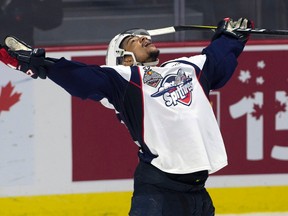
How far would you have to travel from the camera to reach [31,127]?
16.2 ft

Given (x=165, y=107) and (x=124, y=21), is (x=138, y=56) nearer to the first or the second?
(x=165, y=107)

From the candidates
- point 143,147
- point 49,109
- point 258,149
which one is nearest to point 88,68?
point 143,147

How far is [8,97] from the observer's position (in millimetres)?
4871

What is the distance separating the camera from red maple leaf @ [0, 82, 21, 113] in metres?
4.86

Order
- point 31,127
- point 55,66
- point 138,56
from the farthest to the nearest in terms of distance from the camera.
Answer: point 31,127
point 138,56
point 55,66

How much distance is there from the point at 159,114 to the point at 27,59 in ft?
1.60

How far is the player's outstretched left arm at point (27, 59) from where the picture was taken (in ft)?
10.2

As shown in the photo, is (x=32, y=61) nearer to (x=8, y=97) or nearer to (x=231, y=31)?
(x=231, y=31)

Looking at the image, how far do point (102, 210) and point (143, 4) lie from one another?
113 centimetres

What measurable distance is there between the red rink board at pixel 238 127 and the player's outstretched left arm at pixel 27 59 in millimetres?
1809

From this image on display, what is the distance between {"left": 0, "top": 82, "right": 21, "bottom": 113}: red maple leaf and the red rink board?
312 mm

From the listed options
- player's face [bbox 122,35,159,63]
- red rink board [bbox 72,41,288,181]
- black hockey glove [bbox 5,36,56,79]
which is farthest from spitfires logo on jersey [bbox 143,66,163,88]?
red rink board [bbox 72,41,288,181]

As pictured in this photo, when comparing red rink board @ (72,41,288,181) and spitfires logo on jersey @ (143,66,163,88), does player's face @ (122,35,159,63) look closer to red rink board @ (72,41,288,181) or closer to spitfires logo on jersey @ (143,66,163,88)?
spitfires logo on jersey @ (143,66,163,88)

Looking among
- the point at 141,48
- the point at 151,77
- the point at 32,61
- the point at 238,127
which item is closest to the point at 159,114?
the point at 151,77
